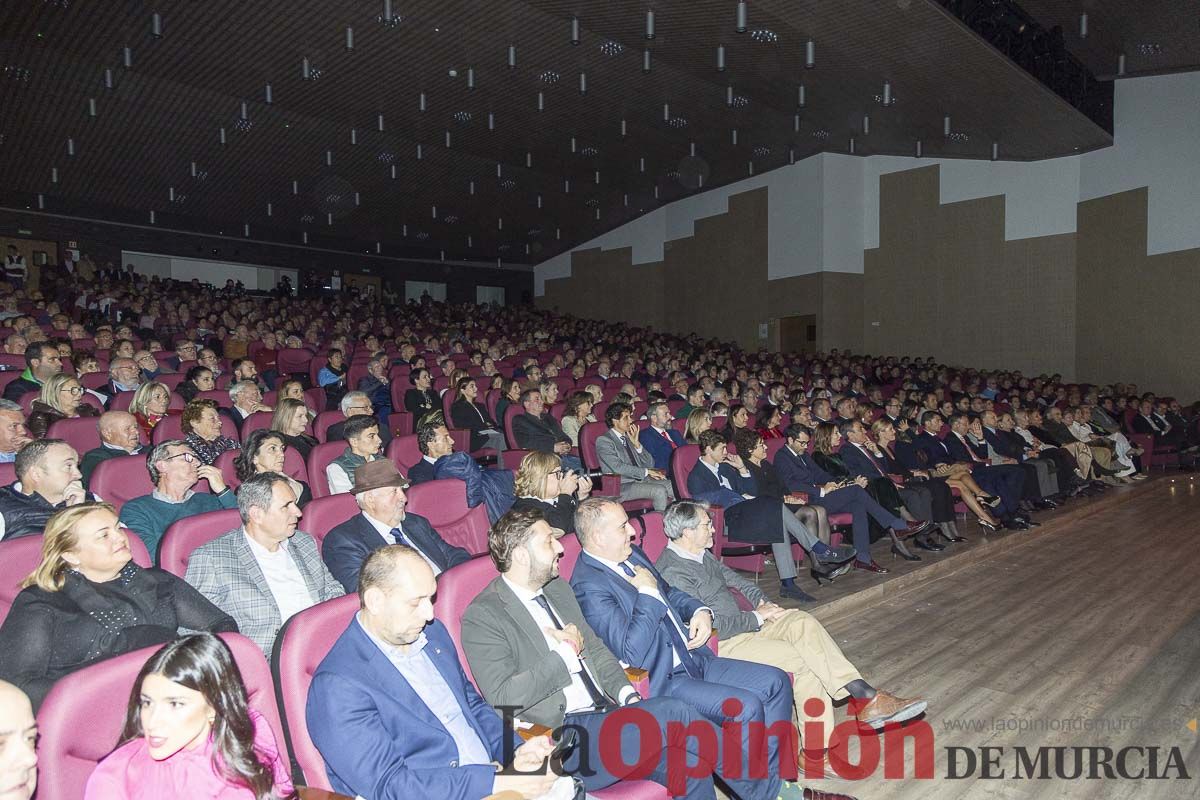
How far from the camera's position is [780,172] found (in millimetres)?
14422

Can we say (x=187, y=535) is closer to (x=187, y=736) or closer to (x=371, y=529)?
(x=371, y=529)

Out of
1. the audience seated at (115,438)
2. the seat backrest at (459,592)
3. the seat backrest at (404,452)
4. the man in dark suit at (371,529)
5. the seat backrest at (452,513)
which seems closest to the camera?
the seat backrest at (459,592)

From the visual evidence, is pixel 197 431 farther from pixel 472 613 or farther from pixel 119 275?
pixel 119 275

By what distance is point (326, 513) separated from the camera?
2678 millimetres

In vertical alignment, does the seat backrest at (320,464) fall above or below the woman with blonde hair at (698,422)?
below

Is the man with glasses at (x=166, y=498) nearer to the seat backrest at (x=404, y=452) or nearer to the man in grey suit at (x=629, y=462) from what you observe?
the seat backrest at (x=404, y=452)

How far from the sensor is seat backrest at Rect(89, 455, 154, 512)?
2.93 m

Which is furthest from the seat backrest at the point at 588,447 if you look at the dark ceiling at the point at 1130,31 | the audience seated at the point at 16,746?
the dark ceiling at the point at 1130,31

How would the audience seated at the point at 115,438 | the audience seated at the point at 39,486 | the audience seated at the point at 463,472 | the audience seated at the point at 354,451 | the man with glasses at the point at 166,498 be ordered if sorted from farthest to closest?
the audience seated at the point at 463,472
the audience seated at the point at 354,451
the audience seated at the point at 115,438
the man with glasses at the point at 166,498
the audience seated at the point at 39,486

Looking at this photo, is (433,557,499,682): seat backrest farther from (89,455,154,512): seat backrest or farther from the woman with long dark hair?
(89,455,154,512): seat backrest

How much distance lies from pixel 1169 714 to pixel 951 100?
9.18 meters

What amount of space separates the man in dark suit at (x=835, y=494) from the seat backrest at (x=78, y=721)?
12.4ft

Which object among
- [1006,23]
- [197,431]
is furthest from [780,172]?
[197,431]

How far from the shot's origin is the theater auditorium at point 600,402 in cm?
170
